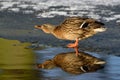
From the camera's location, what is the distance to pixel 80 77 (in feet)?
21.6

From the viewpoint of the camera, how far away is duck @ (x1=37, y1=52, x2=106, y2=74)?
23.4ft

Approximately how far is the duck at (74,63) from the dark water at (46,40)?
0.14 metres

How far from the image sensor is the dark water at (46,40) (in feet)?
22.6

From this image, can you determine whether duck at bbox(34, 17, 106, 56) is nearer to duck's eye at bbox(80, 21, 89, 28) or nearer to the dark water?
duck's eye at bbox(80, 21, 89, 28)

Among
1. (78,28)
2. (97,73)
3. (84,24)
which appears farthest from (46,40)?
(97,73)

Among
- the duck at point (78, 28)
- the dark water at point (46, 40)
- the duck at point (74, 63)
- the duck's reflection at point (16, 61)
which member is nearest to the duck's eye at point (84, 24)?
the duck at point (78, 28)

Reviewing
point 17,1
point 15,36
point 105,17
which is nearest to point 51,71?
point 15,36

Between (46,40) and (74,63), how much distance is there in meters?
2.04

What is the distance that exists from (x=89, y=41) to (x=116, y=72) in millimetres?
2488

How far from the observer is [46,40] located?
9445mm

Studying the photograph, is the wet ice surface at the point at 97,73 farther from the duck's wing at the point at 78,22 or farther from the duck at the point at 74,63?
the duck's wing at the point at 78,22

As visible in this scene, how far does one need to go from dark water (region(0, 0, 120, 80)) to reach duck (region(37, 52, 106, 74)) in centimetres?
14

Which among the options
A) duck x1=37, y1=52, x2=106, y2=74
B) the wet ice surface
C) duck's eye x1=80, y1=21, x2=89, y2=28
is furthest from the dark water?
duck's eye x1=80, y1=21, x2=89, y2=28

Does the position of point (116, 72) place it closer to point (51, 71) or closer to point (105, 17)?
point (51, 71)
